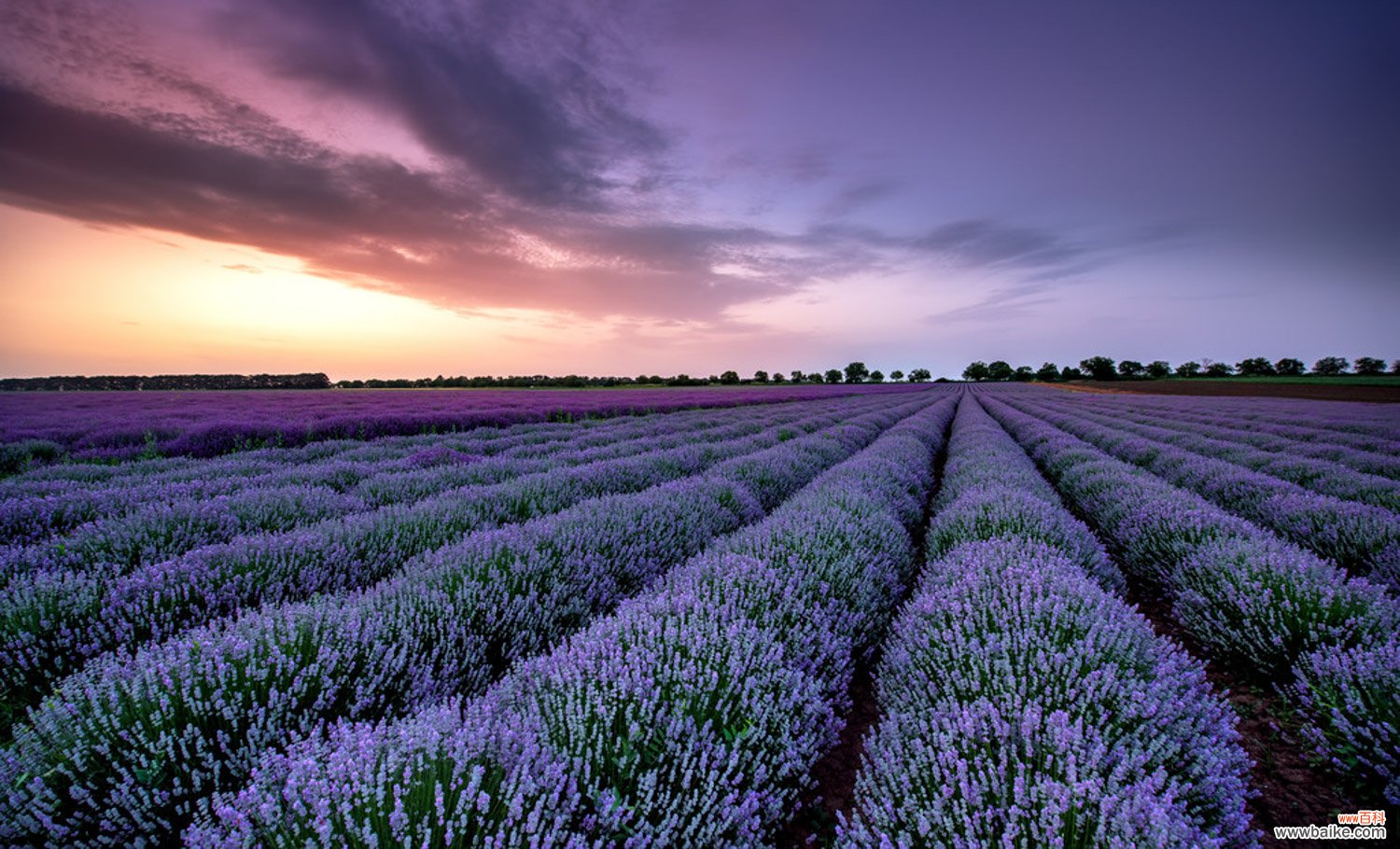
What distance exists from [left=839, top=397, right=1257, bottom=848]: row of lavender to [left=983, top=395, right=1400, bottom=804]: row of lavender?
1.83ft

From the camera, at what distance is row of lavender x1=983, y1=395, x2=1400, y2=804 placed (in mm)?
2115

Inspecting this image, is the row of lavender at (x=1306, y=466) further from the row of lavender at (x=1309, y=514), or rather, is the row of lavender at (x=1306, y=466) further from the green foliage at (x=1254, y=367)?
the green foliage at (x=1254, y=367)

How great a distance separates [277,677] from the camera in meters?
1.93

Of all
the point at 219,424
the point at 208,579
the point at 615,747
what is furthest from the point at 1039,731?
the point at 219,424

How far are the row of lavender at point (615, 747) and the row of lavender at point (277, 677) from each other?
217mm

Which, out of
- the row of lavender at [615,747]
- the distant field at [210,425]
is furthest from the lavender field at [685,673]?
the distant field at [210,425]

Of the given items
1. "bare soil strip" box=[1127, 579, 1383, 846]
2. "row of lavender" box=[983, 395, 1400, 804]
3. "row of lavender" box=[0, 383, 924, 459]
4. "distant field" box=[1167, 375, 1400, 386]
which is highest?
"distant field" box=[1167, 375, 1400, 386]

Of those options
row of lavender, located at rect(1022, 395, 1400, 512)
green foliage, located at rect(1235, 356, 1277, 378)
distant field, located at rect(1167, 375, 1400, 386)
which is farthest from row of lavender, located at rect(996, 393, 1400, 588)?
green foliage, located at rect(1235, 356, 1277, 378)

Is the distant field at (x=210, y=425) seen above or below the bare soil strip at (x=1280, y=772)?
above

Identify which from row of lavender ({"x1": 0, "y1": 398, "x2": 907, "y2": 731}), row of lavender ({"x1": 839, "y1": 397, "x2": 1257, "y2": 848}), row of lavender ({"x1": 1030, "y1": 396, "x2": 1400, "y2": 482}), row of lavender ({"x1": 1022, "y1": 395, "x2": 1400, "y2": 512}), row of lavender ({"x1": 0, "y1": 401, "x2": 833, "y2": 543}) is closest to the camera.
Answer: row of lavender ({"x1": 839, "y1": 397, "x2": 1257, "y2": 848})

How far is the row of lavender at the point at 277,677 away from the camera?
154 centimetres

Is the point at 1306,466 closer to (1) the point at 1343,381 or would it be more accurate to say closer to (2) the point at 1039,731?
(2) the point at 1039,731

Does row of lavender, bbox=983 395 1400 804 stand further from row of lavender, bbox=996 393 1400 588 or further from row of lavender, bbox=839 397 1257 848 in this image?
row of lavender, bbox=996 393 1400 588

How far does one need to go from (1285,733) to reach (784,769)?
266cm
